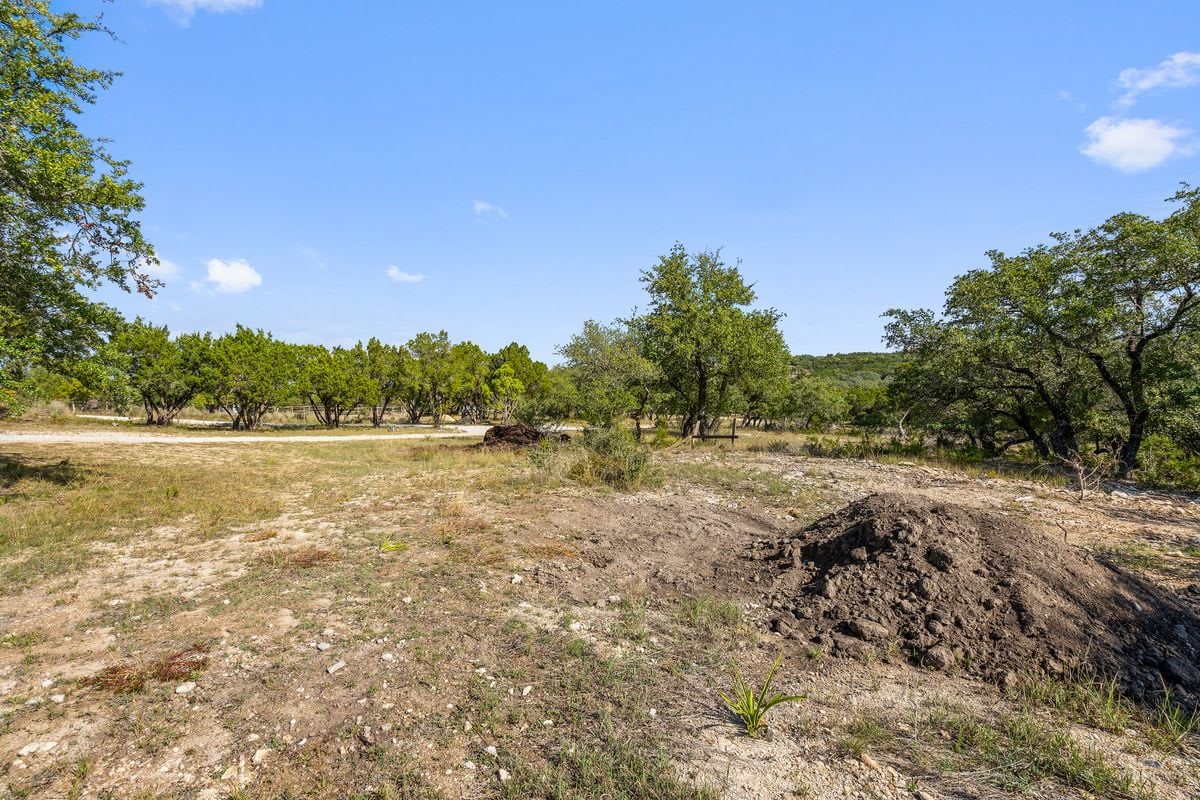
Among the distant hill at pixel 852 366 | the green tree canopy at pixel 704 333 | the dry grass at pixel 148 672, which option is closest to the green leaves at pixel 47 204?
the dry grass at pixel 148 672

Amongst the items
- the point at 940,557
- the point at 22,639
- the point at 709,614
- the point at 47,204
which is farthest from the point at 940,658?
the point at 47,204

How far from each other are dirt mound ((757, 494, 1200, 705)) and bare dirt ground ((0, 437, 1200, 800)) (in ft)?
1.10

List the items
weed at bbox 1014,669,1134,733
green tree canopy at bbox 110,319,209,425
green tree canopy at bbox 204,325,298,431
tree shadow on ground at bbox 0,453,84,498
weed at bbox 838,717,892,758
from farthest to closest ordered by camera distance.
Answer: green tree canopy at bbox 204,325,298,431
green tree canopy at bbox 110,319,209,425
tree shadow on ground at bbox 0,453,84,498
weed at bbox 1014,669,1134,733
weed at bbox 838,717,892,758

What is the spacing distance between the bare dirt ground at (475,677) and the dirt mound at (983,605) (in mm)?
335

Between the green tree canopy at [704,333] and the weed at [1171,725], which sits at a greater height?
the green tree canopy at [704,333]

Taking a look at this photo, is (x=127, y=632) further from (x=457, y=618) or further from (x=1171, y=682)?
(x=1171, y=682)

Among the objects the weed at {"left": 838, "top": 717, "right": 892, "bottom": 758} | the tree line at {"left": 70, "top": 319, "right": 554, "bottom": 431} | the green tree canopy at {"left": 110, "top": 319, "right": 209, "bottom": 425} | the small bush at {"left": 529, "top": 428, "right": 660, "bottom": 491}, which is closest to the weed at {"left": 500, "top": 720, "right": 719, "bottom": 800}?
the weed at {"left": 838, "top": 717, "right": 892, "bottom": 758}

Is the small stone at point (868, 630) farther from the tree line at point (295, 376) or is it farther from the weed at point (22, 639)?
the tree line at point (295, 376)

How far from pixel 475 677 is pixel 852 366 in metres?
116

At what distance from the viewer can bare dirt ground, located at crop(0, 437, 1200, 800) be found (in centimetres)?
294

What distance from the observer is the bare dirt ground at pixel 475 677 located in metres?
2.94

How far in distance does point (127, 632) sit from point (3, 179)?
31.0 feet

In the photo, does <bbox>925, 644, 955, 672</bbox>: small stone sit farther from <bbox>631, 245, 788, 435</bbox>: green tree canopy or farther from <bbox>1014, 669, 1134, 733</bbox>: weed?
<bbox>631, 245, 788, 435</bbox>: green tree canopy

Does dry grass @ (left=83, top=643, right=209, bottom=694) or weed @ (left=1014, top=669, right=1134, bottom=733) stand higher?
dry grass @ (left=83, top=643, right=209, bottom=694)
